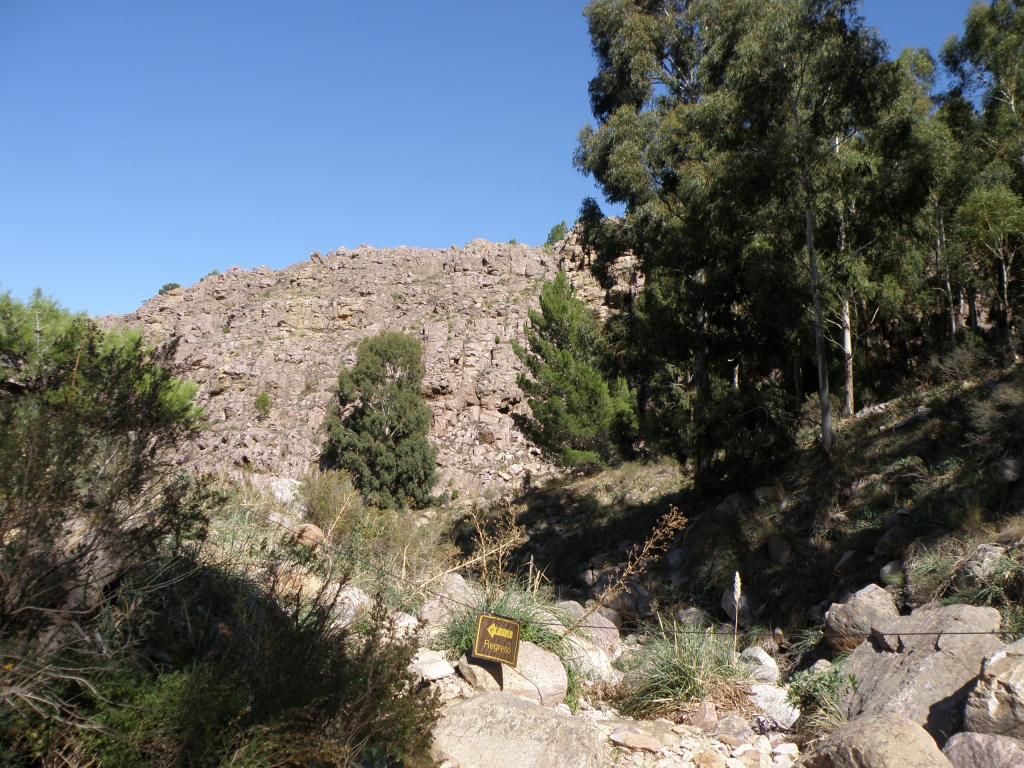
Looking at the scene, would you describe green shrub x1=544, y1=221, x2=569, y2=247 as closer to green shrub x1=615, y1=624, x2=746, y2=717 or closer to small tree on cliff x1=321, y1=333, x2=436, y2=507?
small tree on cliff x1=321, y1=333, x2=436, y2=507

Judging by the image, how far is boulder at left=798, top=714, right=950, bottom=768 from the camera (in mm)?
→ 3924

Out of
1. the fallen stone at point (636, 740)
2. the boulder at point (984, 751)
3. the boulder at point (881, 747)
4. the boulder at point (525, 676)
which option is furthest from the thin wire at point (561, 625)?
the boulder at point (881, 747)

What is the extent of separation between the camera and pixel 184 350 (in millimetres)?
40750

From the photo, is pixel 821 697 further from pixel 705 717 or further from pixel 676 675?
pixel 676 675

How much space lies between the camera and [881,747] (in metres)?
4.01

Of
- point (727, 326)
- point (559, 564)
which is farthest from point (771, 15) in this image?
point (559, 564)

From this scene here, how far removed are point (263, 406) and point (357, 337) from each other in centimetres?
761

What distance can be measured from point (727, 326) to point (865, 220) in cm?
299

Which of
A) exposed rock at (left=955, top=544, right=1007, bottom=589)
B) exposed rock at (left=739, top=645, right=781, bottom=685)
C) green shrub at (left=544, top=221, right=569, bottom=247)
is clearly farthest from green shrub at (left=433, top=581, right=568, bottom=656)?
green shrub at (left=544, top=221, right=569, bottom=247)

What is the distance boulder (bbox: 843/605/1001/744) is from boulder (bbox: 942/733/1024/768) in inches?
23.9

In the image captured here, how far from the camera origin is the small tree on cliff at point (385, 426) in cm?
2960

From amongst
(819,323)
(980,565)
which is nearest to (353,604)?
(980,565)

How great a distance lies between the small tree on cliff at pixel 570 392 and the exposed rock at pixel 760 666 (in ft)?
52.8

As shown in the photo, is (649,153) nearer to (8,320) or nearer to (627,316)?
(627,316)
